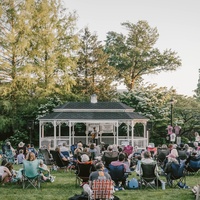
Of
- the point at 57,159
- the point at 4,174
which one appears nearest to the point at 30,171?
the point at 4,174

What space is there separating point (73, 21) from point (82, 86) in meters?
7.70

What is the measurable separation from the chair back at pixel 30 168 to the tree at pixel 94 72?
3163 cm

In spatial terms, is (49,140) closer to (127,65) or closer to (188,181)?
(188,181)

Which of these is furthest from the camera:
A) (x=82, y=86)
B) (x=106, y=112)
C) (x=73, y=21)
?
(x=82, y=86)

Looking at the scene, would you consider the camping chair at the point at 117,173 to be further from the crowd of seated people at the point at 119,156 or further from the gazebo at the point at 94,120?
the gazebo at the point at 94,120

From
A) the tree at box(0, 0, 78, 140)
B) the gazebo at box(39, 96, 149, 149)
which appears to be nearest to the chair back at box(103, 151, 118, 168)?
the gazebo at box(39, 96, 149, 149)

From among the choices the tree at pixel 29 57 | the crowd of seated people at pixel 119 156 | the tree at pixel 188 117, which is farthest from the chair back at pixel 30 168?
the tree at pixel 188 117

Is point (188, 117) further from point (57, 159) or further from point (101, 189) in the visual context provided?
point (101, 189)

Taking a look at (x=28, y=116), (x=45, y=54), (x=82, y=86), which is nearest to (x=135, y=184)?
(x=28, y=116)

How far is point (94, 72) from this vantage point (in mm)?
45094

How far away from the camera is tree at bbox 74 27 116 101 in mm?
44188

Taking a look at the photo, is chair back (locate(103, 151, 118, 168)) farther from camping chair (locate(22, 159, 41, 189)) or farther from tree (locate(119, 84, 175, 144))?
tree (locate(119, 84, 175, 144))

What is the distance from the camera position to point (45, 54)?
3766cm

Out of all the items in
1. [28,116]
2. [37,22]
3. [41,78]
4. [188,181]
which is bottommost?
[188,181]
